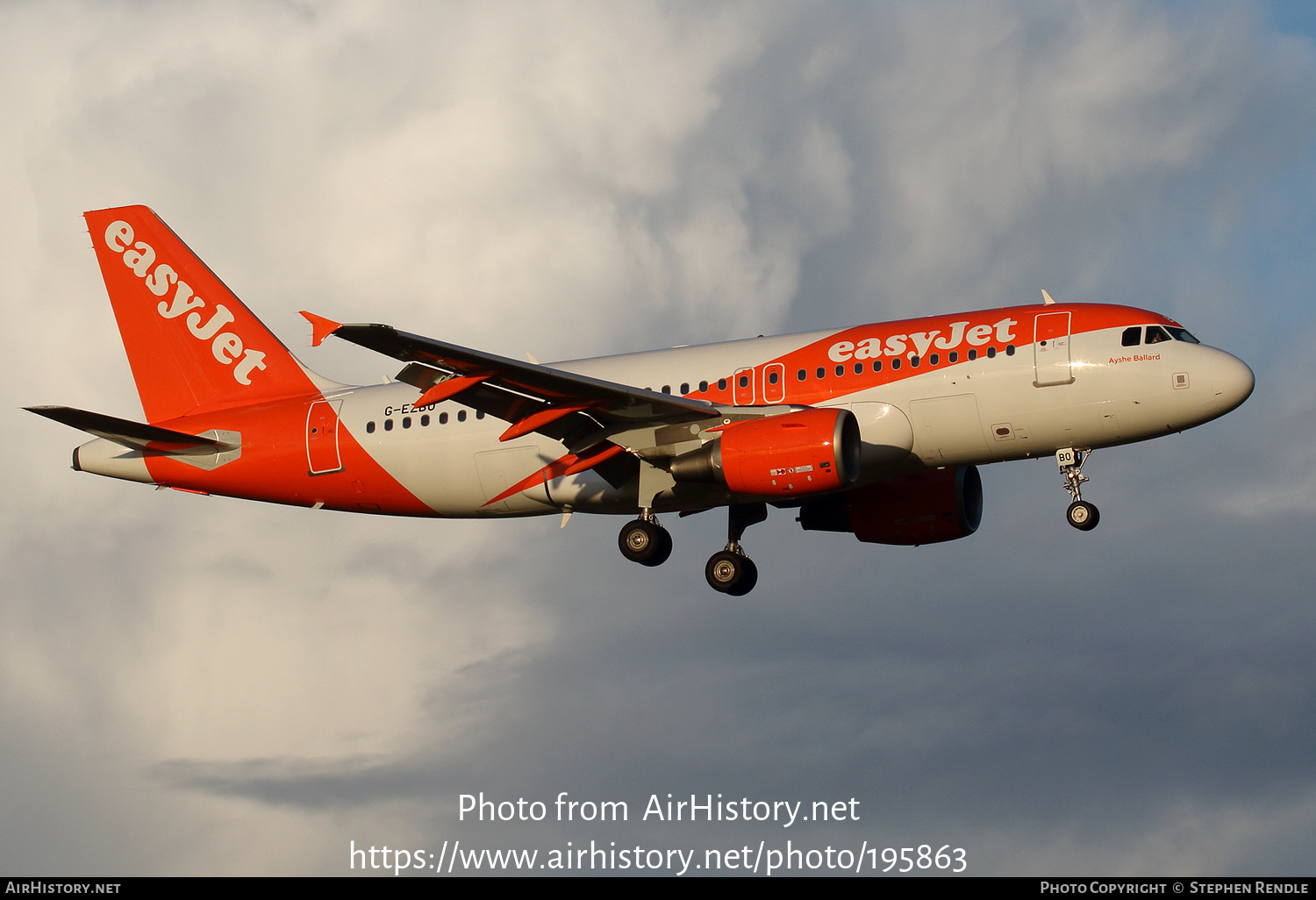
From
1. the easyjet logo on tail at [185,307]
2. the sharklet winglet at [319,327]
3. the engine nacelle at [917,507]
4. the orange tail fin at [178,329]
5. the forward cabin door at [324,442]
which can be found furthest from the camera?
the easyjet logo on tail at [185,307]

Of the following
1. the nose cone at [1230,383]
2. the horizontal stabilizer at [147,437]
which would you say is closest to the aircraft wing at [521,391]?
the horizontal stabilizer at [147,437]

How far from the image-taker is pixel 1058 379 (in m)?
30.4

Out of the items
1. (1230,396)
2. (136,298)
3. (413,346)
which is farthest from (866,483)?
(136,298)

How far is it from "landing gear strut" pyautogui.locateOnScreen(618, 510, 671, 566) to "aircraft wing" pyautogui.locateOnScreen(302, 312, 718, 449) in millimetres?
2387

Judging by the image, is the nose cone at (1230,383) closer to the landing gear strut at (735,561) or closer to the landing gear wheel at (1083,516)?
the landing gear wheel at (1083,516)

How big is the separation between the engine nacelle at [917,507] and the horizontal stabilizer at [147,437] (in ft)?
52.3

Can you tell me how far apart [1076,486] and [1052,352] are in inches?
119

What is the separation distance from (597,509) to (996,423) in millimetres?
9752

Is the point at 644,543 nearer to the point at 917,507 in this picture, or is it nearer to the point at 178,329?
the point at 917,507

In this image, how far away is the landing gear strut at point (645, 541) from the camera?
33.0 meters

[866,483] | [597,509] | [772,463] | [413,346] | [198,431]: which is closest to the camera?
[413,346]

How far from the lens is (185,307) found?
39188mm

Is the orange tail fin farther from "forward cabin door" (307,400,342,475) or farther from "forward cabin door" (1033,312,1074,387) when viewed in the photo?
"forward cabin door" (1033,312,1074,387)

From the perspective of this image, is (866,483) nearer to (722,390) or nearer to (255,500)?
(722,390)
